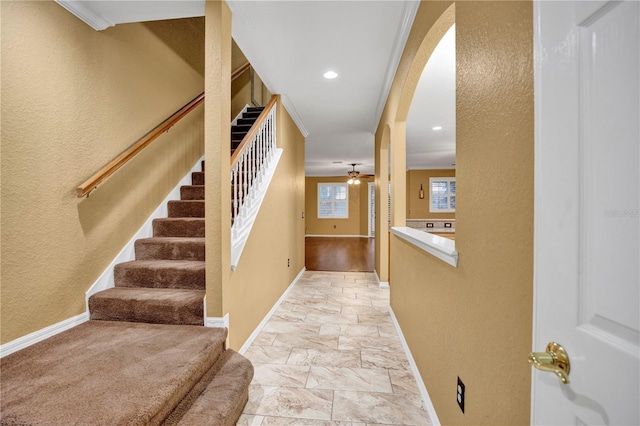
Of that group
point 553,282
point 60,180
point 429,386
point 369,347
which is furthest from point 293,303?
point 553,282

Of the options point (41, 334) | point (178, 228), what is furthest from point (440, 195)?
point (41, 334)

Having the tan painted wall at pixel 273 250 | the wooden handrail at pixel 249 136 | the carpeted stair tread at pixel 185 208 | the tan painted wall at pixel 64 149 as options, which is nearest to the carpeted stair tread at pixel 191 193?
the carpeted stair tread at pixel 185 208

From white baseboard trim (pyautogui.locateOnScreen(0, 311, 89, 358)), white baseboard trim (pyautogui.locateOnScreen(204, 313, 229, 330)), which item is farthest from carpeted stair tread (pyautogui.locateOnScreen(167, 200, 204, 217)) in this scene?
white baseboard trim (pyautogui.locateOnScreen(204, 313, 229, 330))

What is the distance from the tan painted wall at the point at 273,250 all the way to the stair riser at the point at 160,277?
0.33m

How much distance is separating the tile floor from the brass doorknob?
4.39 feet

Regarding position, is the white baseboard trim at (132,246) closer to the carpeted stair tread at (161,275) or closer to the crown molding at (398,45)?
the carpeted stair tread at (161,275)

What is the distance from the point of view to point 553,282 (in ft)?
1.98

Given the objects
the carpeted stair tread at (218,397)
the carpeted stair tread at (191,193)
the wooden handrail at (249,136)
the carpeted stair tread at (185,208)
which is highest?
the wooden handrail at (249,136)

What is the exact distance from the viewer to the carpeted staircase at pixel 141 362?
119 cm

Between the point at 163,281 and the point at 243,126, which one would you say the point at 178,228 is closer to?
the point at 163,281

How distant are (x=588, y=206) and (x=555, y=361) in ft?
1.09

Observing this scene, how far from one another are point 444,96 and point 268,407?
3.97 m

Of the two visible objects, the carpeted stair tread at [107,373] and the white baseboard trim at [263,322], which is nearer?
the carpeted stair tread at [107,373]

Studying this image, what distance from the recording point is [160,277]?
89.5 inches
